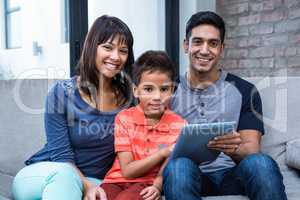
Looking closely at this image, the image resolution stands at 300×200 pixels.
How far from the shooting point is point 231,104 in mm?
1655

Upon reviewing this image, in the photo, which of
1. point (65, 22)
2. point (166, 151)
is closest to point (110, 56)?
point (166, 151)

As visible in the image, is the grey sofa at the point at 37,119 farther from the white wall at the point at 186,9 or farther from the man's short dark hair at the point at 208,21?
the white wall at the point at 186,9

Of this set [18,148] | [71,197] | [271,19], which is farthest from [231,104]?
[271,19]

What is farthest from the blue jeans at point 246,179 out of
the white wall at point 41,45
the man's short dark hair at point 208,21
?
the white wall at point 41,45

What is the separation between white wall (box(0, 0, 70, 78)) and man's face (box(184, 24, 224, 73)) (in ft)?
4.17

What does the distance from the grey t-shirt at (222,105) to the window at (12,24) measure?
1.98 meters

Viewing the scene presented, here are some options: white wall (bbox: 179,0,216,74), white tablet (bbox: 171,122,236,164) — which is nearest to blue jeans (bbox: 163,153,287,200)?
white tablet (bbox: 171,122,236,164)

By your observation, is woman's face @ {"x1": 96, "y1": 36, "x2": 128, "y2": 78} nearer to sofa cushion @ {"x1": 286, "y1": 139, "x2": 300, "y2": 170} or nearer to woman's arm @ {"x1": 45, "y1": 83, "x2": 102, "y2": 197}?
woman's arm @ {"x1": 45, "y1": 83, "x2": 102, "y2": 197}

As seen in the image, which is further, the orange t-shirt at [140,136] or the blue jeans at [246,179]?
the orange t-shirt at [140,136]

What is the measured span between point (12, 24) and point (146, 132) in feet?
7.11

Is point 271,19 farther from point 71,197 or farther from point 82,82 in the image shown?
point 71,197

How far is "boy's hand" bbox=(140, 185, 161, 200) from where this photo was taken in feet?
4.36

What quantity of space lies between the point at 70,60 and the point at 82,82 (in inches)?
44.4

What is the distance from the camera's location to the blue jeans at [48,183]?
1.22 metres
